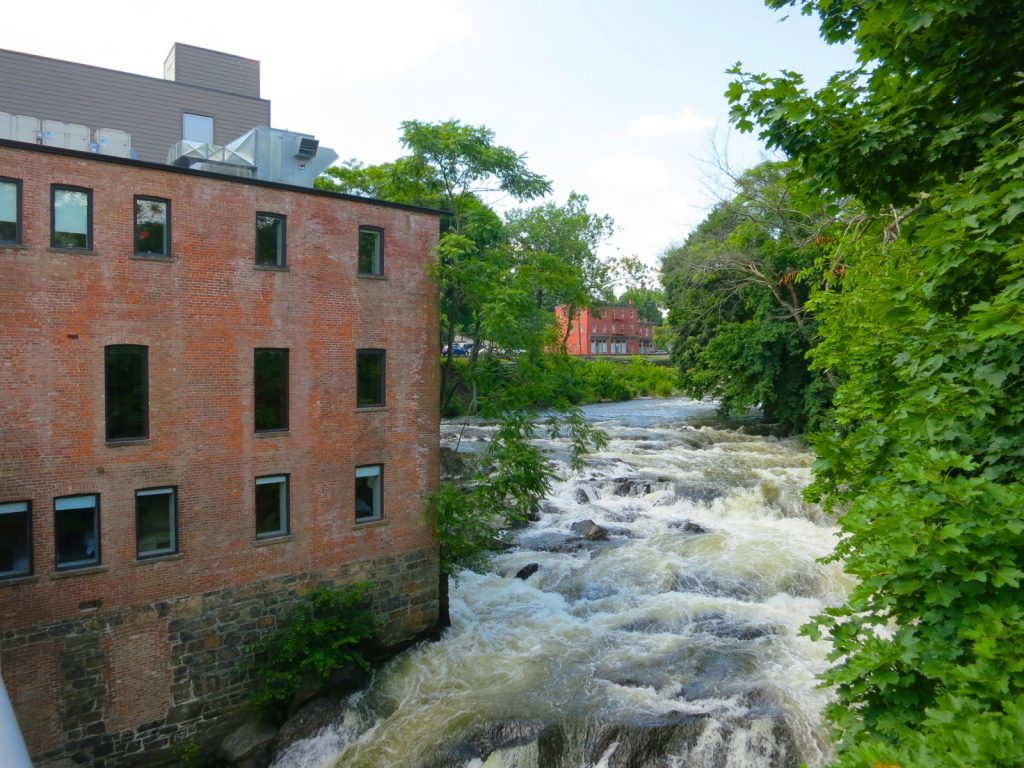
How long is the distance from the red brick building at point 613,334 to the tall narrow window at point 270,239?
235ft

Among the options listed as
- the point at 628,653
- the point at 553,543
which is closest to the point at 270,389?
the point at 628,653

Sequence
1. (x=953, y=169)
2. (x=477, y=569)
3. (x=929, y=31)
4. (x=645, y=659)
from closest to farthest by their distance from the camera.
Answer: (x=929, y=31) → (x=953, y=169) → (x=645, y=659) → (x=477, y=569)

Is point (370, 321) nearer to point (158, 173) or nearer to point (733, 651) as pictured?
point (158, 173)

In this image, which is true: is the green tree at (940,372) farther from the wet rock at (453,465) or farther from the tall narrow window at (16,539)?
the wet rock at (453,465)

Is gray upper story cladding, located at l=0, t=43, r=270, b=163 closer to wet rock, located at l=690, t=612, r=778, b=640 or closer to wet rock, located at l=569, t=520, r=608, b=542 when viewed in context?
wet rock, located at l=569, t=520, r=608, b=542

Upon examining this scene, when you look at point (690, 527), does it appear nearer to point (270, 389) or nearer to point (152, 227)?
point (270, 389)

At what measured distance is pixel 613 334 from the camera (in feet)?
293

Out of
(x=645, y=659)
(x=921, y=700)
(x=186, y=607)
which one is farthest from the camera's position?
(x=645, y=659)

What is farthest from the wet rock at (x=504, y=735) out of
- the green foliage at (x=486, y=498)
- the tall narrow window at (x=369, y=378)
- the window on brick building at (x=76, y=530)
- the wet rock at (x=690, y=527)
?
the wet rock at (x=690, y=527)

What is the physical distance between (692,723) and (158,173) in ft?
41.1

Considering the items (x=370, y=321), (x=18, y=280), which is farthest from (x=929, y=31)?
(x=18, y=280)

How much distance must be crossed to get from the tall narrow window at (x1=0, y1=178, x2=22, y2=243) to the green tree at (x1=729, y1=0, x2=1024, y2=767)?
34.6 ft

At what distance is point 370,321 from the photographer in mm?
14883

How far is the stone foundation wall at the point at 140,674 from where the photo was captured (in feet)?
37.7
